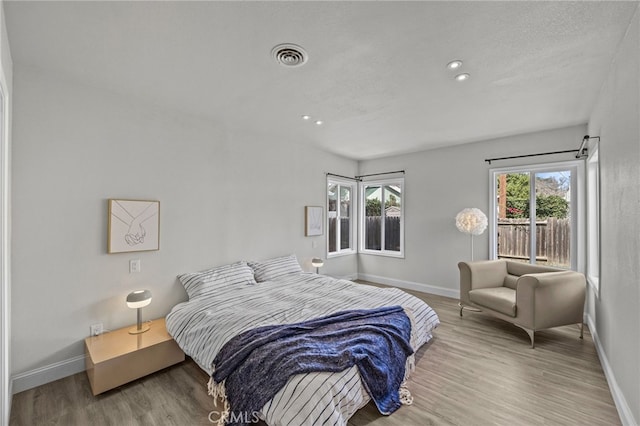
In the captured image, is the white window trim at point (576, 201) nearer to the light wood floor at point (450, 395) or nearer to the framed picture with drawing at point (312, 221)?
the light wood floor at point (450, 395)

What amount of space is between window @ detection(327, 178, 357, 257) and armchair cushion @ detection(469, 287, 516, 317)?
250 cm

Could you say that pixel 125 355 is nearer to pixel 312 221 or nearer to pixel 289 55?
pixel 289 55

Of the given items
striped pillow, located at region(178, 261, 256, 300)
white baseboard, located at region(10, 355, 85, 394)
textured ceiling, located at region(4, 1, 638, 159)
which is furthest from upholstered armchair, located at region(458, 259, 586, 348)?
white baseboard, located at region(10, 355, 85, 394)

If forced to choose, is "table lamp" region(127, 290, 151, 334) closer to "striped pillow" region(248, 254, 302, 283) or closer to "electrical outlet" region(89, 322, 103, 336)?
"electrical outlet" region(89, 322, 103, 336)

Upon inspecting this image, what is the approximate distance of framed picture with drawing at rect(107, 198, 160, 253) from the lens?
8.75ft

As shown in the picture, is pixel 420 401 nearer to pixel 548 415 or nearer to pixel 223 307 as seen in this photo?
pixel 548 415

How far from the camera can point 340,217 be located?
5.68 m

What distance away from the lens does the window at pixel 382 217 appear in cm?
547

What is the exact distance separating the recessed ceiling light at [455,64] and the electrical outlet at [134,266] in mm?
3348

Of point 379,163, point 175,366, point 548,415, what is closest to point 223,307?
point 175,366

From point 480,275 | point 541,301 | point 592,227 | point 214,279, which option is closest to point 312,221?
point 214,279

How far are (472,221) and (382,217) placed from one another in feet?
6.09

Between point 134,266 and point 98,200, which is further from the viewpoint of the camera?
point 134,266

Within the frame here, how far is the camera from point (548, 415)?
1.98 metres
